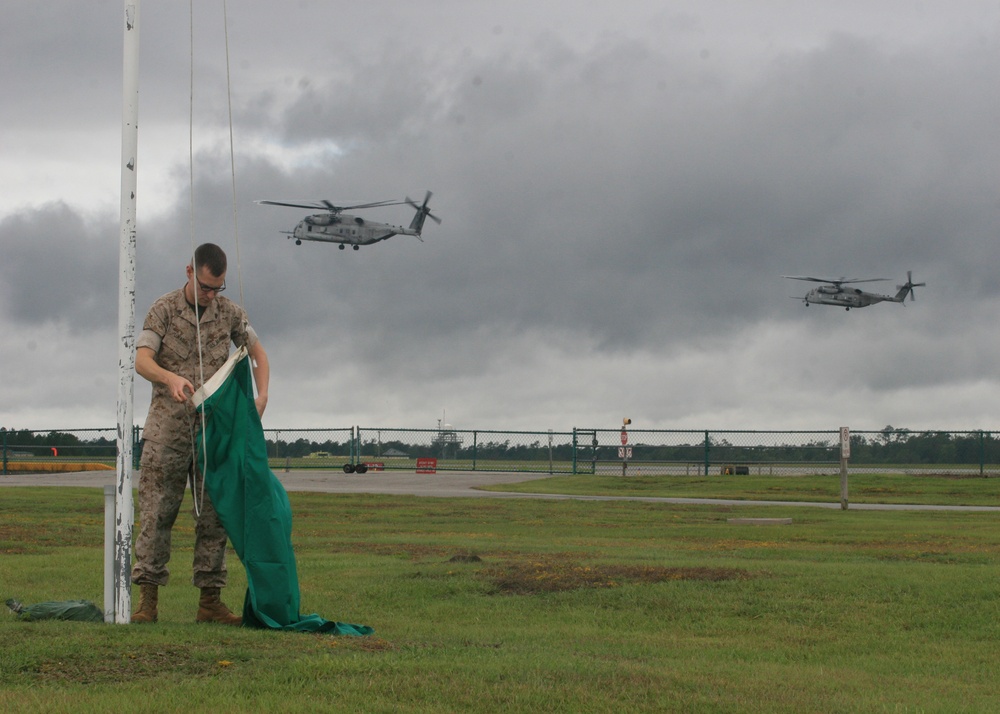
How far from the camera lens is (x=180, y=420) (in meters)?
6.94

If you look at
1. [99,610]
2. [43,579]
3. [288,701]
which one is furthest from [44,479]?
[288,701]

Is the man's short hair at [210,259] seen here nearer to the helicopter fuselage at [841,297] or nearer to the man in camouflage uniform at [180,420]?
the man in camouflage uniform at [180,420]

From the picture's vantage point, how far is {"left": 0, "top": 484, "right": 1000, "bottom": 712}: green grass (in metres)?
5.33

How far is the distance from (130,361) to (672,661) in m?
3.53

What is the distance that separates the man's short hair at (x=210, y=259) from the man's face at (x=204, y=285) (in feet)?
0.06

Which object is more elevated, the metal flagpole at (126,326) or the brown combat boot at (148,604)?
the metal flagpole at (126,326)

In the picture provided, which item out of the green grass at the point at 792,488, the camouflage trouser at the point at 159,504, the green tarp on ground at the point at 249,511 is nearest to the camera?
the camouflage trouser at the point at 159,504

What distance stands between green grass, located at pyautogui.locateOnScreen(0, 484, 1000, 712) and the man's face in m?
1.93

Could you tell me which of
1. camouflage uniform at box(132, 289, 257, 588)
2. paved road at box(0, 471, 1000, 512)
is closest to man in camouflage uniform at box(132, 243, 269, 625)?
camouflage uniform at box(132, 289, 257, 588)

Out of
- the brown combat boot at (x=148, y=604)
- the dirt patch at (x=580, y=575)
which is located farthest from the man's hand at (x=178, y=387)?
the dirt patch at (x=580, y=575)

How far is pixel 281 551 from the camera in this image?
→ 23.1ft

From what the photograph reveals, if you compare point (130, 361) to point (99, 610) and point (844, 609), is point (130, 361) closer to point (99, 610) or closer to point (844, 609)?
point (99, 610)

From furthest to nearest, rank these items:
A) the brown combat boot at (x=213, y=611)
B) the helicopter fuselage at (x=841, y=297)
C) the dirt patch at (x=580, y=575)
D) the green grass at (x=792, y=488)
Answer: the helicopter fuselage at (x=841, y=297)
the green grass at (x=792, y=488)
the dirt patch at (x=580, y=575)
the brown combat boot at (x=213, y=611)

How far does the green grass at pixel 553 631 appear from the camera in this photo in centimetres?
533
